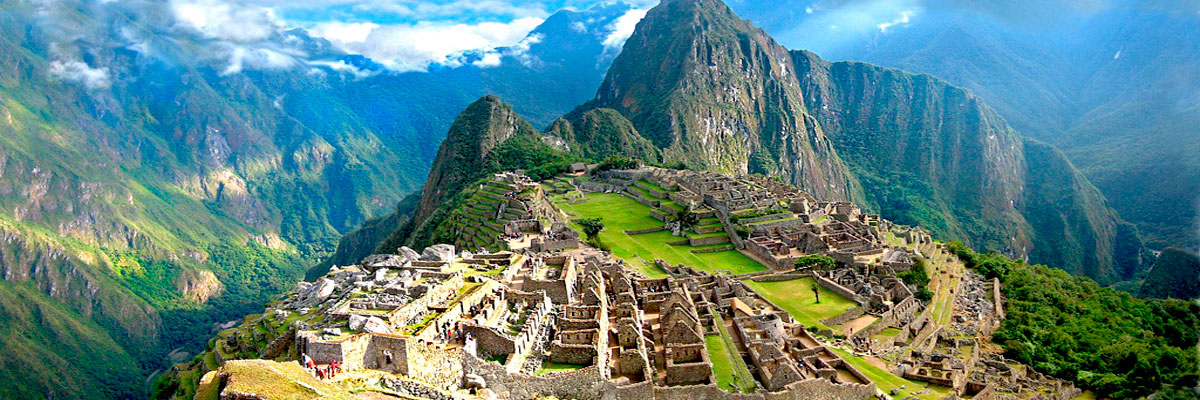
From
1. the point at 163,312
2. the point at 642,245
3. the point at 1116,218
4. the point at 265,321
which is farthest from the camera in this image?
the point at 1116,218

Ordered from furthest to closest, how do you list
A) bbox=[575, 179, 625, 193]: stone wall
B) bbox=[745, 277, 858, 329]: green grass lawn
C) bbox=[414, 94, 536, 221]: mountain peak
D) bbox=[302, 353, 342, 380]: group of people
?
bbox=[414, 94, 536, 221]: mountain peak
bbox=[575, 179, 625, 193]: stone wall
bbox=[745, 277, 858, 329]: green grass lawn
bbox=[302, 353, 342, 380]: group of people

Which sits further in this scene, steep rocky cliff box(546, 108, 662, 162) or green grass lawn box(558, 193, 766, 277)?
steep rocky cliff box(546, 108, 662, 162)

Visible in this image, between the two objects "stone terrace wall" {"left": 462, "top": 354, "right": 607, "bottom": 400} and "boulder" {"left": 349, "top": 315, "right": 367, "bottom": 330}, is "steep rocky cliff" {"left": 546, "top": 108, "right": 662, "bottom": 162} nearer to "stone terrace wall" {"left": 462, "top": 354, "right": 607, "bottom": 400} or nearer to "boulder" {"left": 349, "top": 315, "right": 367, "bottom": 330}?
"stone terrace wall" {"left": 462, "top": 354, "right": 607, "bottom": 400}

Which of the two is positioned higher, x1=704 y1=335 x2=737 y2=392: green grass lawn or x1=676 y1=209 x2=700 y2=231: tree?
x1=704 y1=335 x2=737 y2=392: green grass lawn

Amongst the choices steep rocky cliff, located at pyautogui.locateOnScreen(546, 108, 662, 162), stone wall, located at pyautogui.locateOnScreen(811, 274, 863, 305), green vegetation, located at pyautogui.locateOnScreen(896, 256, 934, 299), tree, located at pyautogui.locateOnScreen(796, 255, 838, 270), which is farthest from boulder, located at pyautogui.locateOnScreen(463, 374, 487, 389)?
steep rocky cliff, located at pyautogui.locateOnScreen(546, 108, 662, 162)

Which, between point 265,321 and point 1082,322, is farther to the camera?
point 1082,322

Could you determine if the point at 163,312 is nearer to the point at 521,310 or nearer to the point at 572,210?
the point at 572,210

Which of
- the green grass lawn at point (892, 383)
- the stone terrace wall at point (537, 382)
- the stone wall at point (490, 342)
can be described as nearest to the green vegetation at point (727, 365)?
the stone terrace wall at point (537, 382)

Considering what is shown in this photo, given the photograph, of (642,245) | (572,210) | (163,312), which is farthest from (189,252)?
(642,245)
